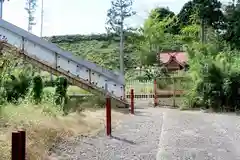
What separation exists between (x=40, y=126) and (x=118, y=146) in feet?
5.98

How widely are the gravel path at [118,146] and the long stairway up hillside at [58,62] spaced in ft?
21.4

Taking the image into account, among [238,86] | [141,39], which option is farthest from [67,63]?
[141,39]

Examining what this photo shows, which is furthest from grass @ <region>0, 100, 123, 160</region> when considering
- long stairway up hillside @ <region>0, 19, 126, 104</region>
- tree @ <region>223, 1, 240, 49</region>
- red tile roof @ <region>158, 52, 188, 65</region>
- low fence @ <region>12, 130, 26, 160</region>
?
red tile roof @ <region>158, 52, 188, 65</region>

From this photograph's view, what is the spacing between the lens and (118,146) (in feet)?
32.9

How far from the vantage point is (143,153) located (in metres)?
9.22

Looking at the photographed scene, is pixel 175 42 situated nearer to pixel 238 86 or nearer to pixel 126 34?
pixel 126 34

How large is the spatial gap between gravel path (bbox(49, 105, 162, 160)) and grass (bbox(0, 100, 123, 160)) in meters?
0.38

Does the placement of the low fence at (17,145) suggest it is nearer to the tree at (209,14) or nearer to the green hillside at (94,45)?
the tree at (209,14)

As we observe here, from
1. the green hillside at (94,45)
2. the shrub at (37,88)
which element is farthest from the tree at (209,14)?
the shrub at (37,88)

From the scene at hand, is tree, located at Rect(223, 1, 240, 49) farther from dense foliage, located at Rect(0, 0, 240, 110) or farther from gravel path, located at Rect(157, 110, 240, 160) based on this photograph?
gravel path, located at Rect(157, 110, 240, 160)

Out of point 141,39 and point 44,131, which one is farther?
point 141,39

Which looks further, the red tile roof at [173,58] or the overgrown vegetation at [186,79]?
the red tile roof at [173,58]

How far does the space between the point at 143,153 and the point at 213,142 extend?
2.24m

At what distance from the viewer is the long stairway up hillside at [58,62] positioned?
1939 cm
